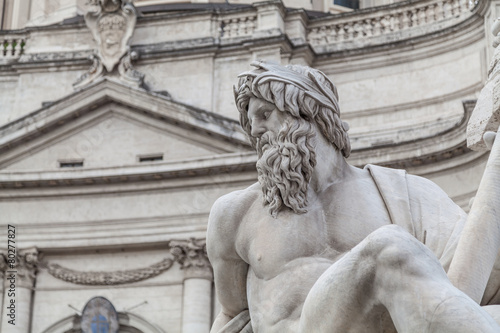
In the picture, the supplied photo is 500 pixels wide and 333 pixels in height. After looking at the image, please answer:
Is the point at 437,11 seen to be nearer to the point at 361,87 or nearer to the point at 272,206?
the point at 361,87

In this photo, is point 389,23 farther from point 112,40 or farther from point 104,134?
point 104,134

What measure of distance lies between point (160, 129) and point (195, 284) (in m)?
3.81

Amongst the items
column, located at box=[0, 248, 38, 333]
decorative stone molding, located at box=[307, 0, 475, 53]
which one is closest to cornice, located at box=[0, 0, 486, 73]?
decorative stone molding, located at box=[307, 0, 475, 53]

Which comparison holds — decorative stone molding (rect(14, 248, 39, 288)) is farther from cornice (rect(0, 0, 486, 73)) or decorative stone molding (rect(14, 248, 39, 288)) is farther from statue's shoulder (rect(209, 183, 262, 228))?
statue's shoulder (rect(209, 183, 262, 228))

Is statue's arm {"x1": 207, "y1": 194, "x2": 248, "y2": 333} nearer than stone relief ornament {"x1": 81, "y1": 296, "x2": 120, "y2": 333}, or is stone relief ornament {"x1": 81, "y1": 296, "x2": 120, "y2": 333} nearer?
statue's arm {"x1": 207, "y1": 194, "x2": 248, "y2": 333}

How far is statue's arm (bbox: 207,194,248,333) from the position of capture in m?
4.21

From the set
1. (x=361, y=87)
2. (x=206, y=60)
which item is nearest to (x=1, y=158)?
(x=206, y=60)

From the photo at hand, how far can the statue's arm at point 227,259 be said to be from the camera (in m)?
4.21

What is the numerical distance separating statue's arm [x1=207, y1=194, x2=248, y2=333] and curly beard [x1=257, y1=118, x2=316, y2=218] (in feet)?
0.75

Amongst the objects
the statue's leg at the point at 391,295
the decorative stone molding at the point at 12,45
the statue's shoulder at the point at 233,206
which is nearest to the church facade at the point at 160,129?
the decorative stone molding at the point at 12,45

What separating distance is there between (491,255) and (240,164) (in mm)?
19842

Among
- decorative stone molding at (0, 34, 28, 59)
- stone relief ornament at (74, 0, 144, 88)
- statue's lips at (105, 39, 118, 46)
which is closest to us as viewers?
stone relief ornament at (74, 0, 144, 88)

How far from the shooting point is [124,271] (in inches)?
942

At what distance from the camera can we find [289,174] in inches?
157
